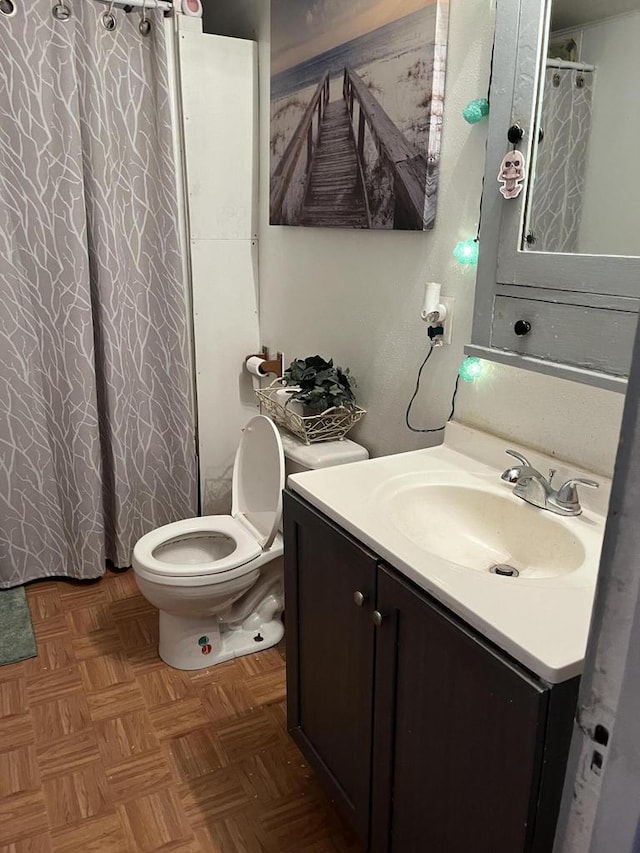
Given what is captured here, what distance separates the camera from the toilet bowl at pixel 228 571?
198cm

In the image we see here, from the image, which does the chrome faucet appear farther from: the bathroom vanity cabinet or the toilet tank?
the toilet tank

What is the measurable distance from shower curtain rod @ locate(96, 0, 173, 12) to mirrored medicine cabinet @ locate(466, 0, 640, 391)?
1444mm

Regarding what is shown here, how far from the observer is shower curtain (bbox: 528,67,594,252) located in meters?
1.23

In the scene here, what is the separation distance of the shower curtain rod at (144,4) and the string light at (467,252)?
57.3 inches

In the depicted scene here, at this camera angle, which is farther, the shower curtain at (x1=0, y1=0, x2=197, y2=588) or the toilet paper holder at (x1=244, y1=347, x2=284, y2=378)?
the toilet paper holder at (x1=244, y1=347, x2=284, y2=378)

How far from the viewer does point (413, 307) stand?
1.84 meters

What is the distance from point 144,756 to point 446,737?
1054mm

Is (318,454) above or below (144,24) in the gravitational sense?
below

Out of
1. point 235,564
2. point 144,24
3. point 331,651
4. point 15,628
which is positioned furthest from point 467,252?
point 15,628

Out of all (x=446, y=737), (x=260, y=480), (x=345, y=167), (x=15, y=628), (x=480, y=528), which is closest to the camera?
(x=446, y=737)

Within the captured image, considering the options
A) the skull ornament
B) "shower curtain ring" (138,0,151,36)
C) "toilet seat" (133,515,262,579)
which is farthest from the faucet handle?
"shower curtain ring" (138,0,151,36)

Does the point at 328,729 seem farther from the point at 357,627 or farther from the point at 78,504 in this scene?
the point at 78,504

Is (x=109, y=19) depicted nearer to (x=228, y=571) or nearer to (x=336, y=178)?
(x=336, y=178)

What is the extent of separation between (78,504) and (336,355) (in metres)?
1.16
